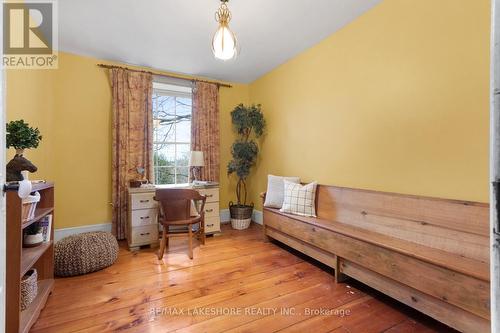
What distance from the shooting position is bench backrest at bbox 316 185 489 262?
64.1 inches

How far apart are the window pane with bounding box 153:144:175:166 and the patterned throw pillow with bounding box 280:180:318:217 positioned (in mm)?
2088

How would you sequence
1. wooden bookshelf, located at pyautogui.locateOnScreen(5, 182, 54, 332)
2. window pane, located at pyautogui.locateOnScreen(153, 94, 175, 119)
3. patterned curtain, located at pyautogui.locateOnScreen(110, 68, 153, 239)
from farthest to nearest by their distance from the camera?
window pane, located at pyautogui.locateOnScreen(153, 94, 175, 119)
patterned curtain, located at pyautogui.locateOnScreen(110, 68, 153, 239)
wooden bookshelf, located at pyautogui.locateOnScreen(5, 182, 54, 332)

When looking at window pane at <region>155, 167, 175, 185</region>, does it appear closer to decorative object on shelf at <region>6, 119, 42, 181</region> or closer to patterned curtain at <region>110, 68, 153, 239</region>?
patterned curtain at <region>110, 68, 153, 239</region>

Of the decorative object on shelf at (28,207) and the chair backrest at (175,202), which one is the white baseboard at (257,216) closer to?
the chair backrest at (175,202)

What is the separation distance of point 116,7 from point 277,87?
90.2 inches

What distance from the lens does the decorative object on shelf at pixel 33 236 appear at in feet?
5.84

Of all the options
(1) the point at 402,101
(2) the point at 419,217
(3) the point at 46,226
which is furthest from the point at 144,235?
(1) the point at 402,101

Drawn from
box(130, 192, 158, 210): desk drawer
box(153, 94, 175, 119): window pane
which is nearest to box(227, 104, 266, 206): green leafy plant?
box(153, 94, 175, 119): window pane

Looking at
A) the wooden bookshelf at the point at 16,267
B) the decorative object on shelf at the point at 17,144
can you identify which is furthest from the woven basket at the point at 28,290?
the decorative object on shelf at the point at 17,144

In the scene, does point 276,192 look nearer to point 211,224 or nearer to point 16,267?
point 211,224

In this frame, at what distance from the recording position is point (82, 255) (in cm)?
232

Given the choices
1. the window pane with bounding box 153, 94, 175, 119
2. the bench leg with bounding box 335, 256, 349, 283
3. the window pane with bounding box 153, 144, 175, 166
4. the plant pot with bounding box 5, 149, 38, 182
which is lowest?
the bench leg with bounding box 335, 256, 349, 283

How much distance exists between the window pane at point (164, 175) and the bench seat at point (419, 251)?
2.47 meters

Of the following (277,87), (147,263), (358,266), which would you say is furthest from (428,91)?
(147,263)
